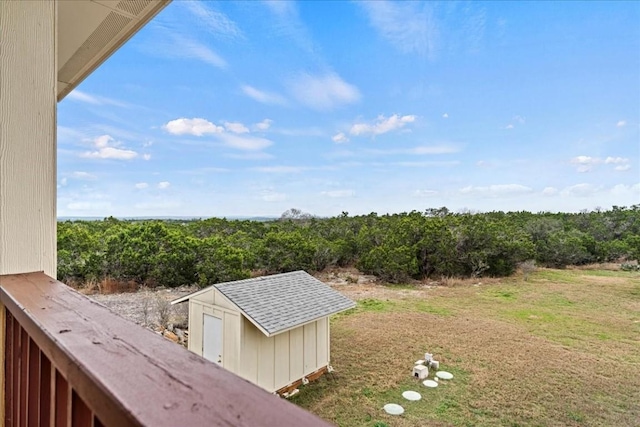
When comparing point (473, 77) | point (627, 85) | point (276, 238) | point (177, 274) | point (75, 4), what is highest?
point (473, 77)

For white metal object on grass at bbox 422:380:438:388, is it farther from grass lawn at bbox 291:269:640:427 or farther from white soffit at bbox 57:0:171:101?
white soffit at bbox 57:0:171:101

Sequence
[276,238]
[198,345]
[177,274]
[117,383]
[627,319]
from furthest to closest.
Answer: [276,238] < [177,274] < [627,319] < [198,345] < [117,383]

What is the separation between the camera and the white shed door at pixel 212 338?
4445 mm

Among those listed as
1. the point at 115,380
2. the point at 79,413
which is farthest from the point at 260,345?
the point at 115,380

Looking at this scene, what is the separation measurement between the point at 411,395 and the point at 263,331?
189 cm

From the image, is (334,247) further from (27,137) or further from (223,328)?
(27,137)

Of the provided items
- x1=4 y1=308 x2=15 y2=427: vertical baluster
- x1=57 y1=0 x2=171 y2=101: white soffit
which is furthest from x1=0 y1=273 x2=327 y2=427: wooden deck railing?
x1=57 y1=0 x2=171 y2=101: white soffit

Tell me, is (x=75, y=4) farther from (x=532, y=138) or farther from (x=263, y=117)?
(x=532, y=138)

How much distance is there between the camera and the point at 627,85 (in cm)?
910

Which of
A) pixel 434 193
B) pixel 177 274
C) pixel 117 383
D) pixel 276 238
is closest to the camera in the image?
pixel 117 383

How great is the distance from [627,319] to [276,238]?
7983 millimetres

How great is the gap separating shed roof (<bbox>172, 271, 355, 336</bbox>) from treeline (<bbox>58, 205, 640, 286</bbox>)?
122 inches

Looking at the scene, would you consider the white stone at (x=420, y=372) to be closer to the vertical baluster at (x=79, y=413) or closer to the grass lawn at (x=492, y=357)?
the grass lawn at (x=492, y=357)

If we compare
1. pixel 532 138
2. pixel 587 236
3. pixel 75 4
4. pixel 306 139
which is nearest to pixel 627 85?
pixel 532 138
